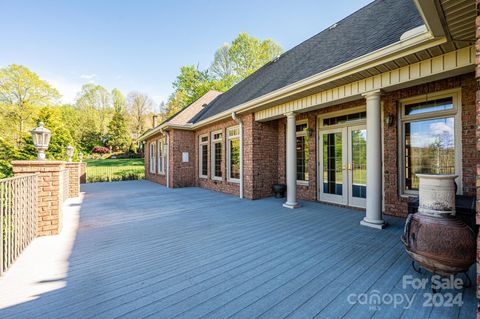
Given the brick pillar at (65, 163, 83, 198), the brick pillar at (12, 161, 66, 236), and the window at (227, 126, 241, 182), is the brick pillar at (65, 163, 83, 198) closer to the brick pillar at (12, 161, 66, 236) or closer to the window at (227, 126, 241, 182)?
the brick pillar at (12, 161, 66, 236)

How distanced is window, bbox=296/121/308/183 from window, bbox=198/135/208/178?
4.60 meters

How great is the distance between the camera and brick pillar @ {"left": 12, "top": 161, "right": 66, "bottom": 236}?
3.76 metres

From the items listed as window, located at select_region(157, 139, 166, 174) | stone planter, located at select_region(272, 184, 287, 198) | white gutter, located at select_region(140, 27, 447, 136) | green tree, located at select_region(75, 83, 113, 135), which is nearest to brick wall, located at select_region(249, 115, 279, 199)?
stone planter, located at select_region(272, 184, 287, 198)

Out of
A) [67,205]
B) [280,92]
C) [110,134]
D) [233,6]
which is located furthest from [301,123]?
[110,134]

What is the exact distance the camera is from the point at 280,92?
18.1 ft

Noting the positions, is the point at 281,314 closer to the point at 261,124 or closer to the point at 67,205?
the point at 261,124

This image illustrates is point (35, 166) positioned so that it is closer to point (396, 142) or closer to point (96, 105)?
point (396, 142)

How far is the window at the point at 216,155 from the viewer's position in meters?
9.37

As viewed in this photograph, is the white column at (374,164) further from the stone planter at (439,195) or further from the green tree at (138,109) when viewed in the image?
the green tree at (138,109)

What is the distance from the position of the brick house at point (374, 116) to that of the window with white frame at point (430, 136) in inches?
0.7

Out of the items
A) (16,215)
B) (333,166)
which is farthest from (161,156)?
(16,215)

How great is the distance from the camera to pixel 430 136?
453cm

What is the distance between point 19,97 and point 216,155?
19124 mm

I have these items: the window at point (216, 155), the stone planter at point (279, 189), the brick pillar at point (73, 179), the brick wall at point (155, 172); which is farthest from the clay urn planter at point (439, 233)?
the brick wall at point (155, 172)
